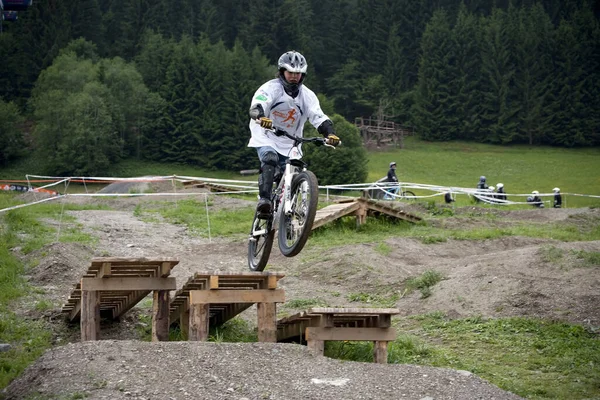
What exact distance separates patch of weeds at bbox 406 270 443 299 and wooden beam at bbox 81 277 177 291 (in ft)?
18.5

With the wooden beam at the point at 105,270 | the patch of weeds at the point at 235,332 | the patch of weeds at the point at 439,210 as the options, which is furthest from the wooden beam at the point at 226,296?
the patch of weeds at the point at 439,210

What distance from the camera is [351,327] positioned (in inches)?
513

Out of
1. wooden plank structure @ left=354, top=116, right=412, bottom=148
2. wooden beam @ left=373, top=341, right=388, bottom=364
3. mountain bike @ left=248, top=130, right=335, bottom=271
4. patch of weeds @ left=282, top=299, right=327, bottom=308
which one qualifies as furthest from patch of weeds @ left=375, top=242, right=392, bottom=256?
wooden plank structure @ left=354, top=116, right=412, bottom=148

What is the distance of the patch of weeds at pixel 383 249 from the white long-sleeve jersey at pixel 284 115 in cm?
846

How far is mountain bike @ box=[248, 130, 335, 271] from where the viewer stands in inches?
482

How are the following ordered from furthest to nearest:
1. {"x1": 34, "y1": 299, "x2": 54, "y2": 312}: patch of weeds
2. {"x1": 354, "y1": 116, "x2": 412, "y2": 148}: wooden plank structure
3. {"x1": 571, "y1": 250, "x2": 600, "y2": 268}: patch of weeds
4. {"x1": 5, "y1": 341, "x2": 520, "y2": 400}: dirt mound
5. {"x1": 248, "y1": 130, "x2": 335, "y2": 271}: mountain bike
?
{"x1": 354, "y1": 116, "x2": 412, "y2": 148}: wooden plank structure, {"x1": 571, "y1": 250, "x2": 600, "y2": 268}: patch of weeds, {"x1": 34, "y1": 299, "x2": 54, "y2": 312}: patch of weeds, {"x1": 248, "y1": 130, "x2": 335, "y2": 271}: mountain bike, {"x1": 5, "y1": 341, "x2": 520, "y2": 400}: dirt mound

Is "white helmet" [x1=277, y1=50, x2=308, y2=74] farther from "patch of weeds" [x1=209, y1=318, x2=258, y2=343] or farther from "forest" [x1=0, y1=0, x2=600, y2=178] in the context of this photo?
"forest" [x1=0, y1=0, x2=600, y2=178]

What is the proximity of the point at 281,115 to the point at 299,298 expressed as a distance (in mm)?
5093

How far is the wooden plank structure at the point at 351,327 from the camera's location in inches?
482

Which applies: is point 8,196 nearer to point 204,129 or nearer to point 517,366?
point 517,366

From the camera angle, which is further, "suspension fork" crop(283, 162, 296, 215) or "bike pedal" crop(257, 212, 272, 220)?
"bike pedal" crop(257, 212, 272, 220)

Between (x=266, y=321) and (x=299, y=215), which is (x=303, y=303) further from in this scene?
(x=299, y=215)

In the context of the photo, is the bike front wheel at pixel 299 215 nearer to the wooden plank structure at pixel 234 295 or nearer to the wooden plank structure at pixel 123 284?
the wooden plank structure at pixel 234 295

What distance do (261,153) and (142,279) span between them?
2.35 metres
